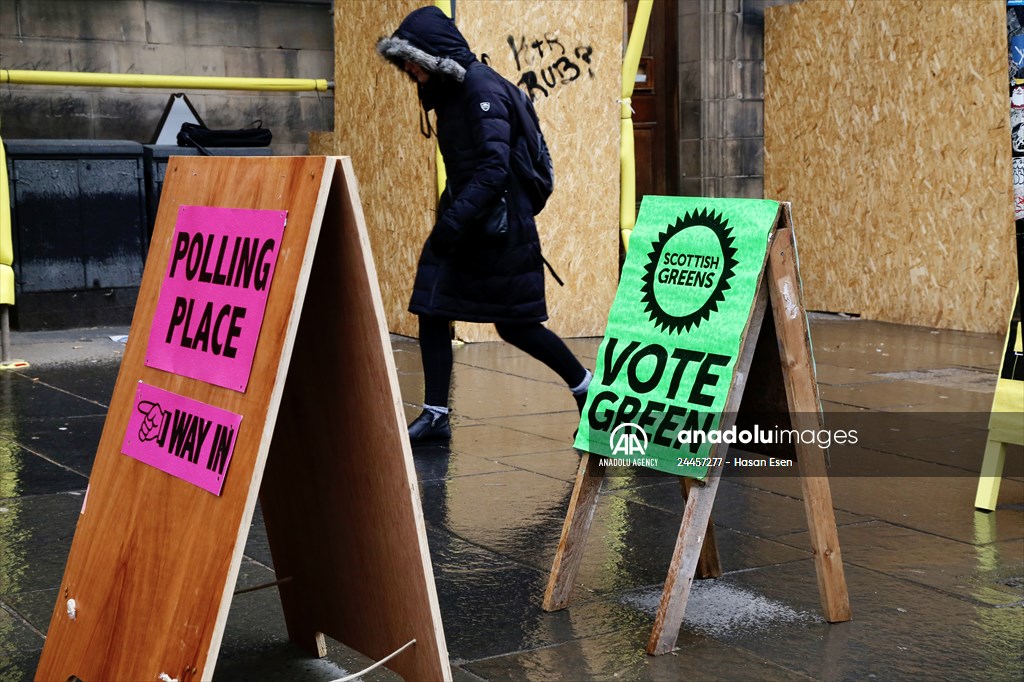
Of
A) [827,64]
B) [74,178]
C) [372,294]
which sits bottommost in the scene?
[372,294]

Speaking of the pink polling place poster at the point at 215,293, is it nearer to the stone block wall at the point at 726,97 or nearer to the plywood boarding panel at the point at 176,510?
the plywood boarding panel at the point at 176,510

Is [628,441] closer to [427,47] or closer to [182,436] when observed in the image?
[182,436]

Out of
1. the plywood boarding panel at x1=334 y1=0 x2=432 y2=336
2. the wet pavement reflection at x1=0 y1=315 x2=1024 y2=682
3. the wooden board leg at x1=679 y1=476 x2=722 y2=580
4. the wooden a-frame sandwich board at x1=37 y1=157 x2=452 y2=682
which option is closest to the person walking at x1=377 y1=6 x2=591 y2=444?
the wet pavement reflection at x1=0 y1=315 x2=1024 y2=682

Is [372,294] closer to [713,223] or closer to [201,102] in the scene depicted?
[713,223]

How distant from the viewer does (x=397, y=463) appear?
2926 millimetres

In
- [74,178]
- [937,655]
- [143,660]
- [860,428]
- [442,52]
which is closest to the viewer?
[143,660]

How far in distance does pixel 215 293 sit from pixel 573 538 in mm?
1457

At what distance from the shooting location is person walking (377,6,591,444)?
592 cm

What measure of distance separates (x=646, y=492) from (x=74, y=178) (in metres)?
6.87

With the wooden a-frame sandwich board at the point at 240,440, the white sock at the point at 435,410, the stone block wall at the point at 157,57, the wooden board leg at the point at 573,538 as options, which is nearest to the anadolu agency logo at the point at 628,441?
the wooden board leg at the point at 573,538

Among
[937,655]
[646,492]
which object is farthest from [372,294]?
[646,492]

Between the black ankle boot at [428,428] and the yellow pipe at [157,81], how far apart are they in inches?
329

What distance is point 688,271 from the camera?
3.87 meters

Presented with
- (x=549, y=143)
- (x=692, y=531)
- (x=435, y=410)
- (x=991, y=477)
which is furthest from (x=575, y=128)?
(x=692, y=531)
